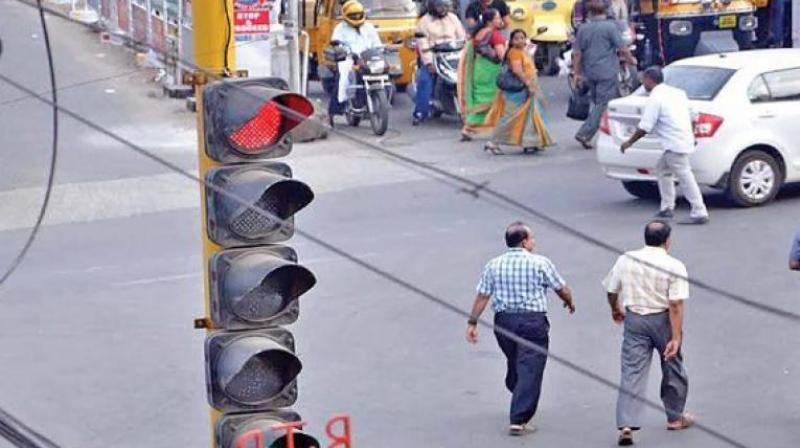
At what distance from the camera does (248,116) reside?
23.8 feet

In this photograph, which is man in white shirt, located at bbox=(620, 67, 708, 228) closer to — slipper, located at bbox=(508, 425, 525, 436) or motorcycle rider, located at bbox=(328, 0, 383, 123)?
slipper, located at bbox=(508, 425, 525, 436)

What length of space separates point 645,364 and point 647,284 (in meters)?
0.52

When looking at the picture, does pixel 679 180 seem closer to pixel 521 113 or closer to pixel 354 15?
pixel 521 113

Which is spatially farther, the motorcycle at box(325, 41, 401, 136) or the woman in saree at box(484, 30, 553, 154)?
the motorcycle at box(325, 41, 401, 136)

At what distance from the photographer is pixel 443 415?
470 inches

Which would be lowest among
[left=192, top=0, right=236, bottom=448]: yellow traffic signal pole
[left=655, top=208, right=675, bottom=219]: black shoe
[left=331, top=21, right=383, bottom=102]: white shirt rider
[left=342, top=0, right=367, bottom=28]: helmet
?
[left=655, top=208, right=675, bottom=219]: black shoe

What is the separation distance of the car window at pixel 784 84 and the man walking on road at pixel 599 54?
3347 mm

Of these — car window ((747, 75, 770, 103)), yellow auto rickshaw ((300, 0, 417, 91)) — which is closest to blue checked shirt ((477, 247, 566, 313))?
car window ((747, 75, 770, 103))

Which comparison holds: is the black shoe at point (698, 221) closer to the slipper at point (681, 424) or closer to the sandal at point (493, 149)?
the sandal at point (493, 149)

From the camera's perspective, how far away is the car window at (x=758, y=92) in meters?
17.9

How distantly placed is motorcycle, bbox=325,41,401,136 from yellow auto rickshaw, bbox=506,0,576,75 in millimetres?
5030

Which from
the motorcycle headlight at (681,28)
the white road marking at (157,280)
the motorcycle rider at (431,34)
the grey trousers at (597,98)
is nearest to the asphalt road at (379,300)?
the white road marking at (157,280)

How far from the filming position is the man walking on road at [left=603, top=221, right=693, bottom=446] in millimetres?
11125

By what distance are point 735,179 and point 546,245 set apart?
7.12ft
